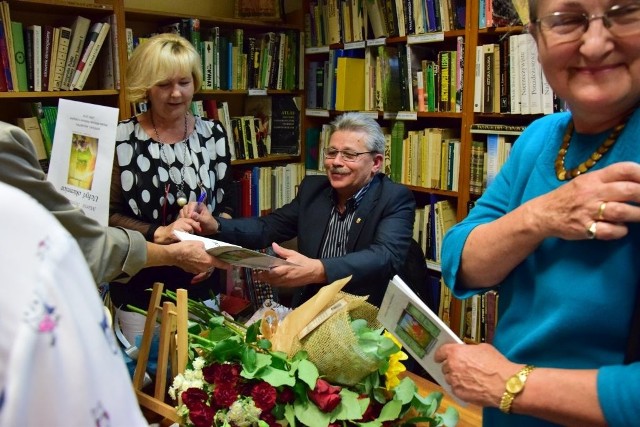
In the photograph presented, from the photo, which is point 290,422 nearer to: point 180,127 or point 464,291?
point 464,291

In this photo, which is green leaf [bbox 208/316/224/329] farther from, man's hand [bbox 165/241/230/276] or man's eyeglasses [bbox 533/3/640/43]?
man's eyeglasses [bbox 533/3/640/43]

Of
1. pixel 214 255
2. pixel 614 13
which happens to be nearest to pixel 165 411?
pixel 214 255

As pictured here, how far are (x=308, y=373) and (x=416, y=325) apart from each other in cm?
25

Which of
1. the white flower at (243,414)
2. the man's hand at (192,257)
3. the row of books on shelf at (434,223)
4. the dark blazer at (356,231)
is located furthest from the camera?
the row of books on shelf at (434,223)

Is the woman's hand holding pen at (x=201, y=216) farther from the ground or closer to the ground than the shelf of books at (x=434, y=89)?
closer to the ground

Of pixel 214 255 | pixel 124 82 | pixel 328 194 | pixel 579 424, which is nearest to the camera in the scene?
pixel 579 424

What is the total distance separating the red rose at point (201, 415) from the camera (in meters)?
1.07

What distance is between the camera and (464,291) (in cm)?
98

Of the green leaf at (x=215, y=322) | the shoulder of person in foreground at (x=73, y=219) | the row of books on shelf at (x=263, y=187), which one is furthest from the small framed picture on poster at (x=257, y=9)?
the green leaf at (x=215, y=322)

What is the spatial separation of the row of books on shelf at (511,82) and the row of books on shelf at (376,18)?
10.7 inches

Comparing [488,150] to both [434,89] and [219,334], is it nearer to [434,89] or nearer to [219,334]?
[434,89]

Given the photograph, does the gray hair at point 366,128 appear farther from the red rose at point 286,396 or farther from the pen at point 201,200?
the red rose at point 286,396

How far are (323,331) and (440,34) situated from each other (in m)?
2.38

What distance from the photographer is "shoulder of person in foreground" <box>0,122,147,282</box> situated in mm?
887
